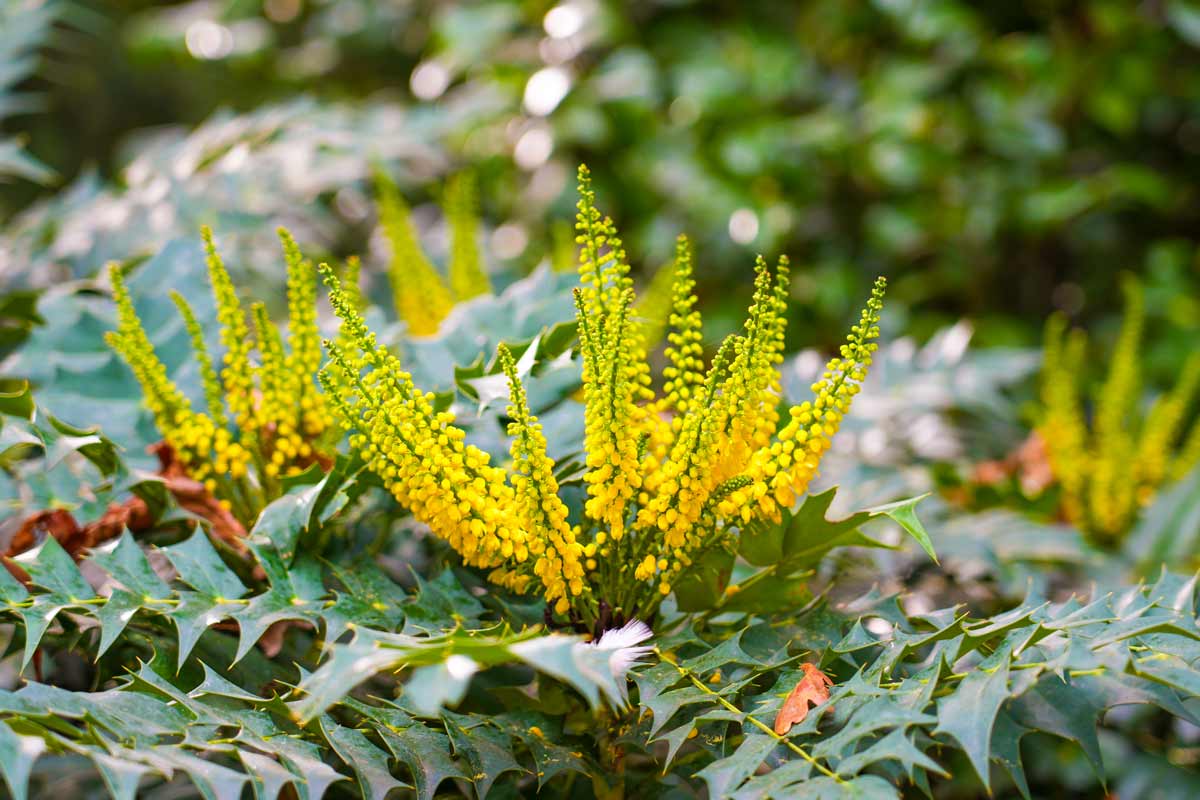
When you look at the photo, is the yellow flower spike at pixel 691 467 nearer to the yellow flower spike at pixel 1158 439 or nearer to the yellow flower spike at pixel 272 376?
the yellow flower spike at pixel 272 376

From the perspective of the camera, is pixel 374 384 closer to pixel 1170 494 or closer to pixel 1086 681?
pixel 1086 681

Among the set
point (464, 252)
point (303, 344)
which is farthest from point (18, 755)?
point (464, 252)

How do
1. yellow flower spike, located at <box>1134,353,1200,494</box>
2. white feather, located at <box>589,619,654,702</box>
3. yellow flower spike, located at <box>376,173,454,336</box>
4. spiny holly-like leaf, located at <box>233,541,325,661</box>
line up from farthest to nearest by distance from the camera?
yellow flower spike, located at <box>1134,353,1200,494</box>
yellow flower spike, located at <box>376,173,454,336</box>
spiny holly-like leaf, located at <box>233,541,325,661</box>
white feather, located at <box>589,619,654,702</box>

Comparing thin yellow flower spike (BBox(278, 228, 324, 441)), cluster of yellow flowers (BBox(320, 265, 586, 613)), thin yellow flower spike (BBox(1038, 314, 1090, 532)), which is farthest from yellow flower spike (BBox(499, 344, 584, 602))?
thin yellow flower spike (BBox(1038, 314, 1090, 532))

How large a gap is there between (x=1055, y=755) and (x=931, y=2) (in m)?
1.54

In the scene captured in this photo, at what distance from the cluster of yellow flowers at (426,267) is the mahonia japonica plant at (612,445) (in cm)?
54

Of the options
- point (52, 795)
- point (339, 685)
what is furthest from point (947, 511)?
point (52, 795)

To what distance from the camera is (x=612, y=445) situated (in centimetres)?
81

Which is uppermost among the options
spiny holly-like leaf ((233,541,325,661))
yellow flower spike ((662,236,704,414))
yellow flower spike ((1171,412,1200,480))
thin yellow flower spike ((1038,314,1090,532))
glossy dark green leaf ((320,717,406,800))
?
yellow flower spike ((662,236,704,414))

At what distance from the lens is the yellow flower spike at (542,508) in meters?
0.78

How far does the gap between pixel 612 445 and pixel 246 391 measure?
389 mm

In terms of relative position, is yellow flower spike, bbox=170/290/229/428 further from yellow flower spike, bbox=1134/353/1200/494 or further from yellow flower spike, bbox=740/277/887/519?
yellow flower spike, bbox=1134/353/1200/494

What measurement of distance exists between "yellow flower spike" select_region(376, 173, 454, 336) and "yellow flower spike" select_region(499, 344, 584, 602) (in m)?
0.59

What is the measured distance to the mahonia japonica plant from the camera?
30.9 inches
